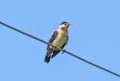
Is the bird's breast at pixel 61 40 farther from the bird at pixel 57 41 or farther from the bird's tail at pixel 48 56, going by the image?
the bird's tail at pixel 48 56

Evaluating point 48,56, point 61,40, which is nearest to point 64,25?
point 61,40

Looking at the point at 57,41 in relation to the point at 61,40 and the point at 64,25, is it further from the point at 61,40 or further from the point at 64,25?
the point at 64,25

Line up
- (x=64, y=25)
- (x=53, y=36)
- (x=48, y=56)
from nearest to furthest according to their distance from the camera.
Answer: (x=48, y=56)
(x=53, y=36)
(x=64, y=25)

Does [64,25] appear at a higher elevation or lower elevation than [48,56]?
higher

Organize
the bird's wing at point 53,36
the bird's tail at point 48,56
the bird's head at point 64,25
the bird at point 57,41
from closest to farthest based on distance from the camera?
the bird's tail at point 48,56 < the bird at point 57,41 < the bird's wing at point 53,36 < the bird's head at point 64,25

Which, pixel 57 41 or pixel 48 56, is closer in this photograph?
pixel 48 56

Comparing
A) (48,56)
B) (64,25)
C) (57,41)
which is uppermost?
(64,25)

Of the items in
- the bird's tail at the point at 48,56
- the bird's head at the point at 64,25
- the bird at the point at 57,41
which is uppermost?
the bird's head at the point at 64,25

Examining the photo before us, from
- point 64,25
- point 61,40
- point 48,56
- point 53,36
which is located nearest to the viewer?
point 48,56

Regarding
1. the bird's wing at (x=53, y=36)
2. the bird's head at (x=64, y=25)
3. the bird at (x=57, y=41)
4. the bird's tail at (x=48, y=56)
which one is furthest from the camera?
the bird's head at (x=64, y=25)

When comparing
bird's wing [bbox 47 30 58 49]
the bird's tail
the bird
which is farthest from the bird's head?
the bird's tail

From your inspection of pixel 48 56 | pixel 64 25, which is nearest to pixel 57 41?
pixel 48 56

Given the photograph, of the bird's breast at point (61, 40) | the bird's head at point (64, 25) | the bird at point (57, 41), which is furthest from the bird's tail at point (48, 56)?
the bird's head at point (64, 25)

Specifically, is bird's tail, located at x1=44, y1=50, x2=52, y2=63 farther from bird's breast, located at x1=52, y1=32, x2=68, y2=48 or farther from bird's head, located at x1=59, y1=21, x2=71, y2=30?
bird's head, located at x1=59, y1=21, x2=71, y2=30
